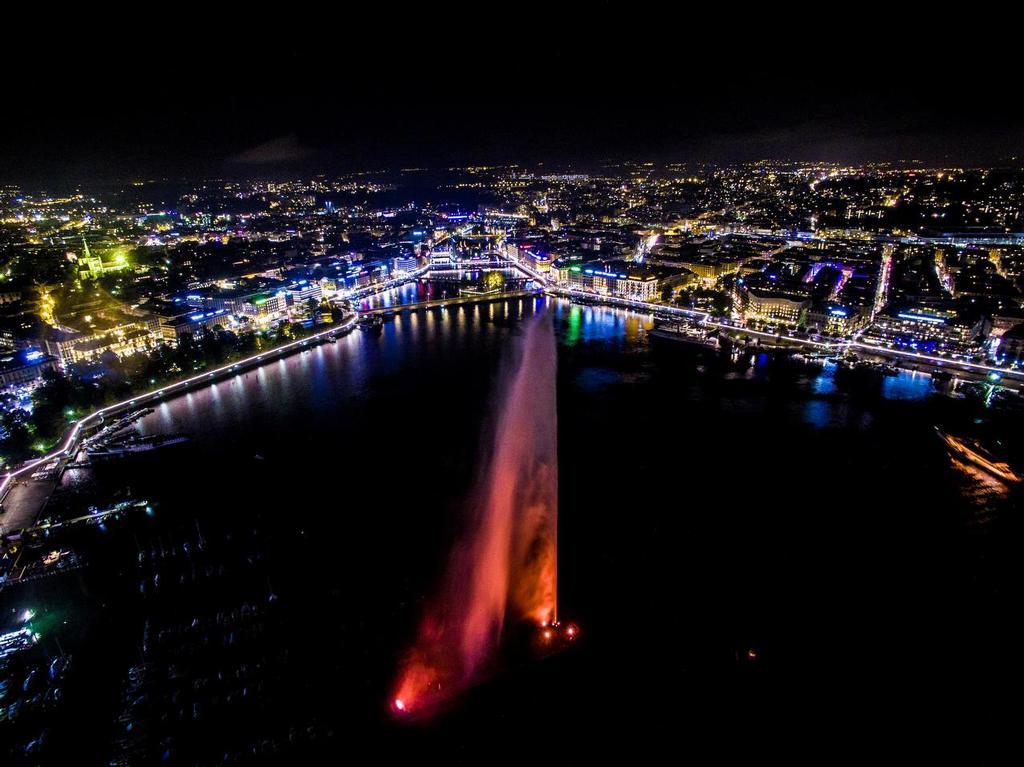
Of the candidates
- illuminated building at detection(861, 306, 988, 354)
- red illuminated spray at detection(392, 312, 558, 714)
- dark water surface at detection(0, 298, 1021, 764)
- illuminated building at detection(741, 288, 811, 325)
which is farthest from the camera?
illuminated building at detection(741, 288, 811, 325)

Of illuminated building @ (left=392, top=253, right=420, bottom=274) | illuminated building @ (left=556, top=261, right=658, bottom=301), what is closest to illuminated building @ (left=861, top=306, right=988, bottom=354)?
illuminated building @ (left=556, top=261, right=658, bottom=301)

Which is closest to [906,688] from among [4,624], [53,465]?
[4,624]

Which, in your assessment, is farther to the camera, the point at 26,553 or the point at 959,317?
the point at 959,317

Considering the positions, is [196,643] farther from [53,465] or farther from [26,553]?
[53,465]

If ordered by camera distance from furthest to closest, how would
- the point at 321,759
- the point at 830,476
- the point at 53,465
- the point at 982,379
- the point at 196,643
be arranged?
the point at 982,379 → the point at 53,465 → the point at 830,476 → the point at 196,643 → the point at 321,759

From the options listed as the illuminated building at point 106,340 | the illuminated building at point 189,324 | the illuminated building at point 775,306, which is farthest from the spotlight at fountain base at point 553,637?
the illuminated building at point 775,306

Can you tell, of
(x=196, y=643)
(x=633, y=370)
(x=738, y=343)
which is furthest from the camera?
(x=738, y=343)

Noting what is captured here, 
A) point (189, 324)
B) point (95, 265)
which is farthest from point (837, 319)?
point (95, 265)

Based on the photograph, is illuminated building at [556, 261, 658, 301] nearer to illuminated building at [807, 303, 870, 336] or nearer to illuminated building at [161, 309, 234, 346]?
illuminated building at [807, 303, 870, 336]
